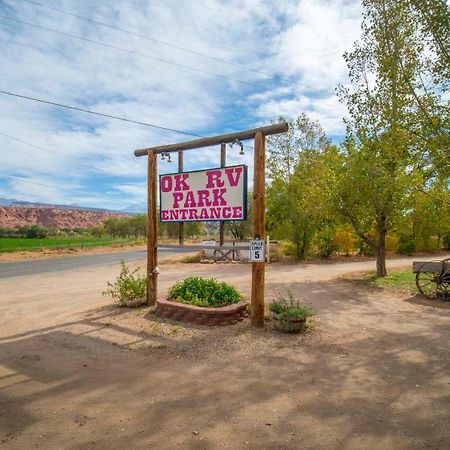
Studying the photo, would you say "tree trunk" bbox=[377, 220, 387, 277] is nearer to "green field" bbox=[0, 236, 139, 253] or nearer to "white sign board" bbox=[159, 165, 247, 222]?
"white sign board" bbox=[159, 165, 247, 222]

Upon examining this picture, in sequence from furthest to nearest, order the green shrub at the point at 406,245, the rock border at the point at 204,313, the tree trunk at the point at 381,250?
the green shrub at the point at 406,245, the tree trunk at the point at 381,250, the rock border at the point at 204,313

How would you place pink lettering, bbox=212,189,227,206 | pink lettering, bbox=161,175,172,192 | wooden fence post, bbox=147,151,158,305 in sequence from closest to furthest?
1. pink lettering, bbox=212,189,227,206
2. pink lettering, bbox=161,175,172,192
3. wooden fence post, bbox=147,151,158,305

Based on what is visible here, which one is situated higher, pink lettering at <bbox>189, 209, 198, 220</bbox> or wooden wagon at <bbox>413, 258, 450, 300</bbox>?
pink lettering at <bbox>189, 209, 198, 220</bbox>

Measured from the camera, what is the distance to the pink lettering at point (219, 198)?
7.95 meters

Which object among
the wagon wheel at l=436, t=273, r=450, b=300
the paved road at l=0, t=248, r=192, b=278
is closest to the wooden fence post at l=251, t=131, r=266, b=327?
the wagon wheel at l=436, t=273, r=450, b=300

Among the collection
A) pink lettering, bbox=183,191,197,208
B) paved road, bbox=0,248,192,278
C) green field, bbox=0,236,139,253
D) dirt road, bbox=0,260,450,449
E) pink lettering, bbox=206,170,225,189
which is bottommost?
dirt road, bbox=0,260,450,449

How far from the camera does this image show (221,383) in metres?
4.88

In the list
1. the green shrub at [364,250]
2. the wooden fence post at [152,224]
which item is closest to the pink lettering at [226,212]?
the wooden fence post at [152,224]

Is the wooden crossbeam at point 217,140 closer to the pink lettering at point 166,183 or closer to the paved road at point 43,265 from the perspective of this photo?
the pink lettering at point 166,183

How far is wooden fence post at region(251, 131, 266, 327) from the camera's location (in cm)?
729

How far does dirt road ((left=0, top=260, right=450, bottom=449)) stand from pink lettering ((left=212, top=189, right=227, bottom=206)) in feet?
8.26

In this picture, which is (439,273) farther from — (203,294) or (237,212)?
(203,294)

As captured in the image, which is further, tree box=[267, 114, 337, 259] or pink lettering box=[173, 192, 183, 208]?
tree box=[267, 114, 337, 259]

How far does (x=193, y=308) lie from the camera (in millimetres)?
7562
